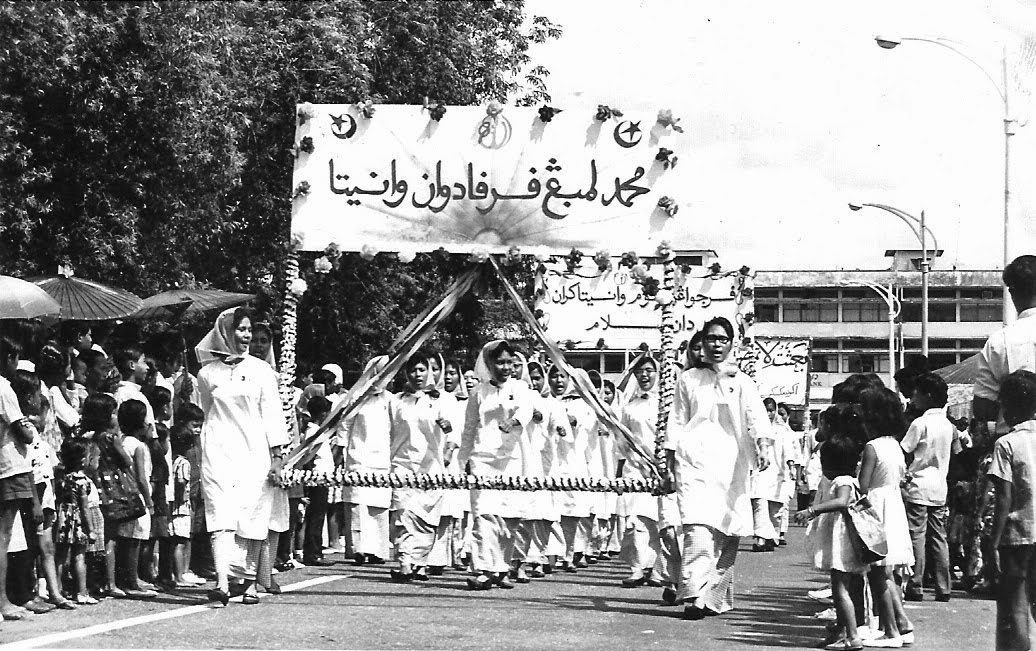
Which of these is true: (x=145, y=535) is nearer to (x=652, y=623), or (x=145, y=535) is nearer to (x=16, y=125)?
(x=652, y=623)

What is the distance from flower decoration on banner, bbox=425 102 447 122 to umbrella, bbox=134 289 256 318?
519cm

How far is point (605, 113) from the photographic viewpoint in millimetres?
13531

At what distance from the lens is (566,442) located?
16.8 m

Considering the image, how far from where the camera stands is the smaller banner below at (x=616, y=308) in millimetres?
23531

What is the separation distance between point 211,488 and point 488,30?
19013 mm

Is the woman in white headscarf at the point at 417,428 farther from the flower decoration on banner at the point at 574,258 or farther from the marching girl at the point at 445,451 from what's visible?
the flower decoration on banner at the point at 574,258

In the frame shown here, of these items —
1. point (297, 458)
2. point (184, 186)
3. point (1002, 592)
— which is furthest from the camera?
point (184, 186)

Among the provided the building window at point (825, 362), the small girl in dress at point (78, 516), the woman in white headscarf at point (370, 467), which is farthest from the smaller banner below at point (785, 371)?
the building window at point (825, 362)

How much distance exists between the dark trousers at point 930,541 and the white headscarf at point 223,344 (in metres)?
5.84

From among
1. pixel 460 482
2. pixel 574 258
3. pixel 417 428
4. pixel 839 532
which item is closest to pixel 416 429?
pixel 417 428

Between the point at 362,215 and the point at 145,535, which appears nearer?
the point at 145,535

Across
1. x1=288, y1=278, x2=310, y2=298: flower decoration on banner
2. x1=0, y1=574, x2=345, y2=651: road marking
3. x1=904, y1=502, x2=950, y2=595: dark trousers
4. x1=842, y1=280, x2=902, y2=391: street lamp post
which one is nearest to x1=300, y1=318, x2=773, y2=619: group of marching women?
x1=288, y1=278, x2=310, y2=298: flower decoration on banner

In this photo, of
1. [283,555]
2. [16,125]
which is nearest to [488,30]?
[16,125]

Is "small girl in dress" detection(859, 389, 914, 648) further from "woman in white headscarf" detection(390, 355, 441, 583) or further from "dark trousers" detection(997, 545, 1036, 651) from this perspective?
"woman in white headscarf" detection(390, 355, 441, 583)
